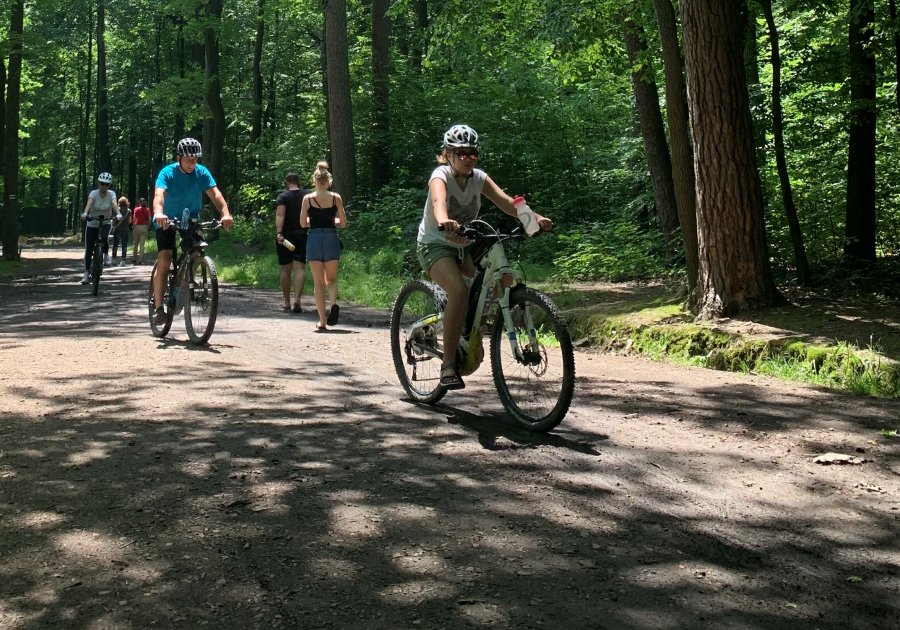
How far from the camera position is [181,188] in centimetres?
1056

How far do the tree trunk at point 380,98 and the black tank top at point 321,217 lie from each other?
14.1m

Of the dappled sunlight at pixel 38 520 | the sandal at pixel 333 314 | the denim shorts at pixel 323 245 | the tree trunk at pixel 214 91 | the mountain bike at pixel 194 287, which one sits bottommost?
the dappled sunlight at pixel 38 520

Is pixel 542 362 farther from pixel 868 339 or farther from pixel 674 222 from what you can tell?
pixel 674 222

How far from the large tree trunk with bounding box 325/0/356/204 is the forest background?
50 mm

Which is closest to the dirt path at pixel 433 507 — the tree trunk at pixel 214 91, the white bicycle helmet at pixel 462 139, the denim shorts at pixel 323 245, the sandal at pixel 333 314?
the white bicycle helmet at pixel 462 139

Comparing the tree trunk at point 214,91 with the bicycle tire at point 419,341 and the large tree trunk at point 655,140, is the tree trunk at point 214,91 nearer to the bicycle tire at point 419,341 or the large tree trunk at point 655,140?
the large tree trunk at point 655,140

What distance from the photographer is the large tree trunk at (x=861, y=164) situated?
1242 centimetres

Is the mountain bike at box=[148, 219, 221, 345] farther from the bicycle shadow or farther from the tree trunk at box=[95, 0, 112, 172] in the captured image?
the tree trunk at box=[95, 0, 112, 172]

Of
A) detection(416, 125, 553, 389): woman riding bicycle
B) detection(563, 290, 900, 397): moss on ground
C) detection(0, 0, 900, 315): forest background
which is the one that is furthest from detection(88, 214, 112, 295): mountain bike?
detection(416, 125, 553, 389): woman riding bicycle

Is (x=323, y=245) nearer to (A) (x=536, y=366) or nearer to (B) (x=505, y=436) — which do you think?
(A) (x=536, y=366)

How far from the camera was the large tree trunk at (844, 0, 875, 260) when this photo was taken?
1242 centimetres

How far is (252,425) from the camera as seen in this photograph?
628cm

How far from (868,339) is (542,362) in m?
3.99

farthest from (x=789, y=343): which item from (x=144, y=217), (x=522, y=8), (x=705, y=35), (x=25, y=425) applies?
(x=144, y=217)
